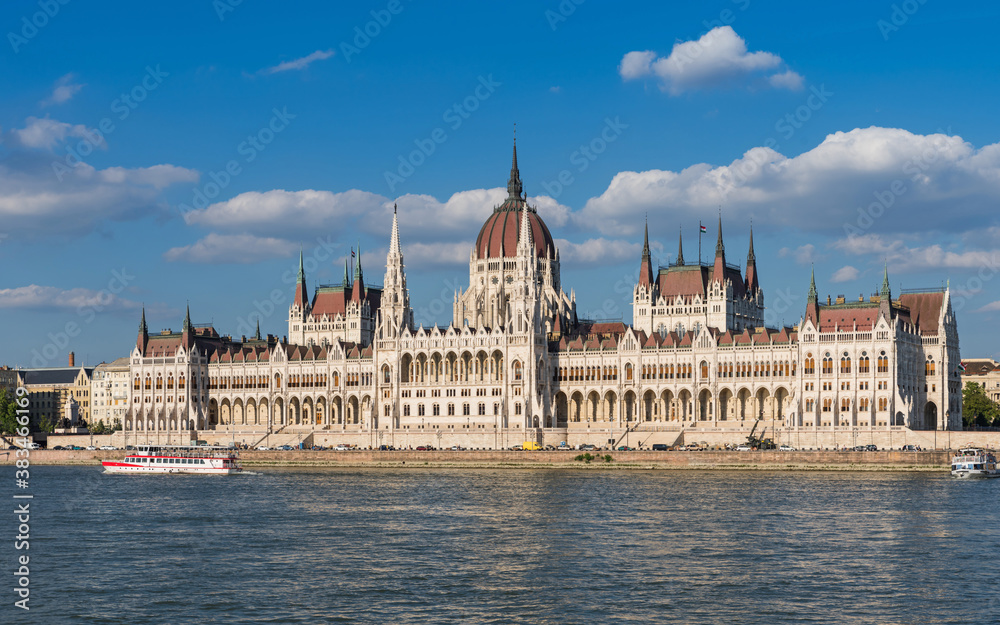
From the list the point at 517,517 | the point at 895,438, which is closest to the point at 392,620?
the point at 517,517

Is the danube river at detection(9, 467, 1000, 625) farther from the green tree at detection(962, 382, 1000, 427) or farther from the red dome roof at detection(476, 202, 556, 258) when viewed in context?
the red dome roof at detection(476, 202, 556, 258)

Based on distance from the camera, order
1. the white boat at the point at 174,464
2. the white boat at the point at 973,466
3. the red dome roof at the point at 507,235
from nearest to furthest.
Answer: the white boat at the point at 973,466
the white boat at the point at 174,464
the red dome roof at the point at 507,235

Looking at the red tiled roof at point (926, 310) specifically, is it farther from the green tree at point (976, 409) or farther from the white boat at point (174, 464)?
the white boat at point (174, 464)

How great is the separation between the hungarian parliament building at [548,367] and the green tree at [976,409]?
1681cm

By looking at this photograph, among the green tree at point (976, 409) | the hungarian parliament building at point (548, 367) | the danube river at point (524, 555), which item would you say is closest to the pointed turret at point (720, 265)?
the hungarian parliament building at point (548, 367)

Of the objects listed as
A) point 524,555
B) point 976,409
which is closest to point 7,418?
point 976,409

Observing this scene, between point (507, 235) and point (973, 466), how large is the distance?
78.9m

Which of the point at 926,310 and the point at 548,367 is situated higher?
the point at 926,310

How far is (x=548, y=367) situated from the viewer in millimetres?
162500

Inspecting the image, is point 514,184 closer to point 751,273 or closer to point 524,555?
point 751,273

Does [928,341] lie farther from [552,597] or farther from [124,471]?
[552,597]

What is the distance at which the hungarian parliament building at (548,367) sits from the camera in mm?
143750

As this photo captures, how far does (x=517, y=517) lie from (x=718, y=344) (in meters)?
74.4

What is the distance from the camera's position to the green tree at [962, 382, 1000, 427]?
16425 centimetres
